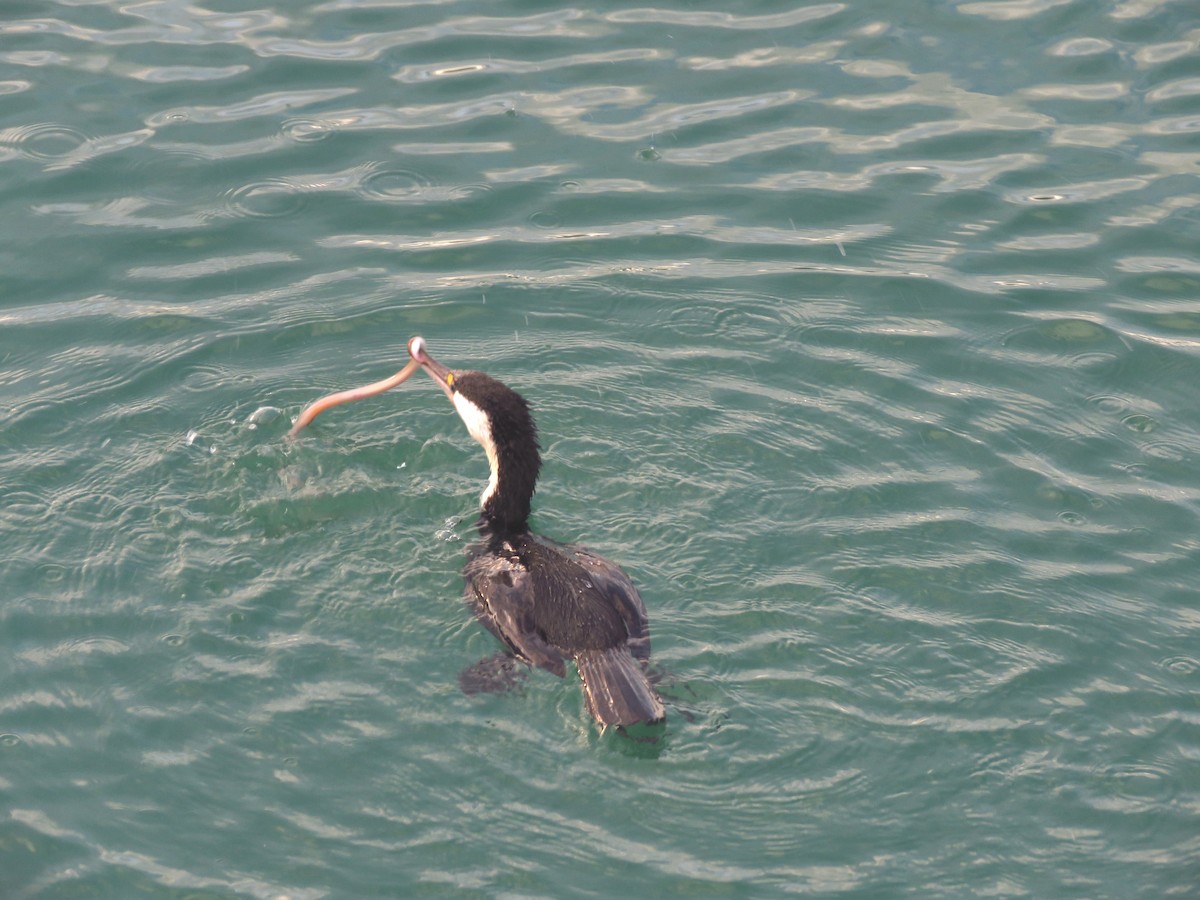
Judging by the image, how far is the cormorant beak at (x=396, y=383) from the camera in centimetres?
900

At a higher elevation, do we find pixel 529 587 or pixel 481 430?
pixel 481 430

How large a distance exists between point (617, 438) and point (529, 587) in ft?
4.87

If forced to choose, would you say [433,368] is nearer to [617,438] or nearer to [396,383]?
[396,383]

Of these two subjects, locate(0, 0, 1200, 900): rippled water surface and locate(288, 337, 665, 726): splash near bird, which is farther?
locate(288, 337, 665, 726): splash near bird

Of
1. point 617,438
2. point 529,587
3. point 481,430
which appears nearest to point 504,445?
point 481,430

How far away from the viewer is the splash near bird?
7.45 m

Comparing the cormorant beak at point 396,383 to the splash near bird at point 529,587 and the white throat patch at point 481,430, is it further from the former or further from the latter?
the white throat patch at point 481,430

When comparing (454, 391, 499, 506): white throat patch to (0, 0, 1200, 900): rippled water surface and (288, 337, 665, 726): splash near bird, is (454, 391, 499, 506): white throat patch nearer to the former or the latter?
(288, 337, 665, 726): splash near bird

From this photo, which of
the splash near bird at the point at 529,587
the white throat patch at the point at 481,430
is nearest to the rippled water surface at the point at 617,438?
the splash near bird at the point at 529,587

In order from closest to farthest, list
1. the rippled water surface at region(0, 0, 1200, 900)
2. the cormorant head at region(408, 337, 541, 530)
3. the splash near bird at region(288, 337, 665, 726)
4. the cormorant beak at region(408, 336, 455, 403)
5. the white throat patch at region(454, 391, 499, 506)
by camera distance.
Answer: the rippled water surface at region(0, 0, 1200, 900), the splash near bird at region(288, 337, 665, 726), the cormorant head at region(408, 337, 541, 530), the white throat patch at region(454, 391, 499, 506), the cormorant beak at region(408, 336, 455, 403)

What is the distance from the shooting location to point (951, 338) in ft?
33.8

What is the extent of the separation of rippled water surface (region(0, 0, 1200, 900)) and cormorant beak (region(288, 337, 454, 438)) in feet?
0.62

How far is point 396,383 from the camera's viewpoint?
911 cm

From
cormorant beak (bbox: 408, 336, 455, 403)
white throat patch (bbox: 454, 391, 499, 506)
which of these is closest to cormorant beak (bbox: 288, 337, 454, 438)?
cormorant beak (bbox: 408, 336, 455, 403)
